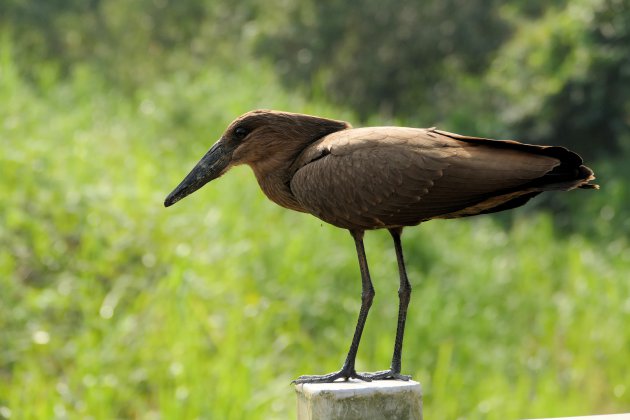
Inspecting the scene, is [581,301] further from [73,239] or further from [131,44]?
[131,44]

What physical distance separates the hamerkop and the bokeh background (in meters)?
2.88

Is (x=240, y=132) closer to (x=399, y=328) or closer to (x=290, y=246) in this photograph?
(x=399, y=328)

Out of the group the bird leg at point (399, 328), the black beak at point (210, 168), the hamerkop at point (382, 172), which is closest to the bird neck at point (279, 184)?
the hamerkop at point (382, 172)

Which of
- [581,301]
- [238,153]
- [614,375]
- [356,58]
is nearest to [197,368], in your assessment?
[238,153]

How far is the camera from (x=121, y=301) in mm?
7047

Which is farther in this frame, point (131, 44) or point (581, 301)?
point (131, 44)

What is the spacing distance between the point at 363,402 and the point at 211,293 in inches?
168

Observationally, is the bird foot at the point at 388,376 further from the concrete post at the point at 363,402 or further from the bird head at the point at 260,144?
the bird head at the point at 260,144

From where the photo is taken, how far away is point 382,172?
329cm

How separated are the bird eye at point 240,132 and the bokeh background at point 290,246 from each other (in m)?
2.91

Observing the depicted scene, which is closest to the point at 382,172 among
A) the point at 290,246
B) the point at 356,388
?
the point at 356,388

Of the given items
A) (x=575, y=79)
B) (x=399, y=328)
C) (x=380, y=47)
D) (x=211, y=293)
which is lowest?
(x=399, y=328)

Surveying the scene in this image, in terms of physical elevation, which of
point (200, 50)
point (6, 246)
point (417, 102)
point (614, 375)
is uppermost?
point (200, 50)

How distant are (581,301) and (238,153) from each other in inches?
287
